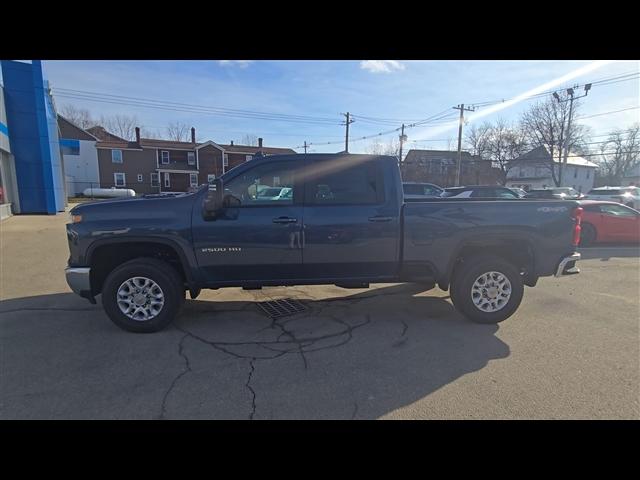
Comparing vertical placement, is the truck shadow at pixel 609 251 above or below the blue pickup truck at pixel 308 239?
below

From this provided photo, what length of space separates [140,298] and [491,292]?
171 inches

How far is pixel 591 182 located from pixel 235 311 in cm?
8329

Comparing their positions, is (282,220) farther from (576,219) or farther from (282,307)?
(576,219)

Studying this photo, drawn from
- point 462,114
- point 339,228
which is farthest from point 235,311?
point 462,114

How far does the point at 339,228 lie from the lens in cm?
417

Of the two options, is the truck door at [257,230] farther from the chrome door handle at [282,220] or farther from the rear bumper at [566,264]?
the rear bumper at [566,264]

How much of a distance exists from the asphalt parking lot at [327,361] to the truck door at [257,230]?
0.75 meters

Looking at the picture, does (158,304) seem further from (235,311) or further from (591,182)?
(591,182)

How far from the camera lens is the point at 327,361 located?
3.45 meters

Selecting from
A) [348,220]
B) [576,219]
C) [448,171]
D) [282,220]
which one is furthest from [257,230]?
[448,171]

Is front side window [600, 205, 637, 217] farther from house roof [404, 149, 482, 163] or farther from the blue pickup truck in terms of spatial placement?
house roof [404, 149, 482, 163]

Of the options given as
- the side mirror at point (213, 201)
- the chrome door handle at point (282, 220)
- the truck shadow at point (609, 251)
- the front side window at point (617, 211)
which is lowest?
the truck shadow at point (609, 251)

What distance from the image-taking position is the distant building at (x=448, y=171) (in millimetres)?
53875

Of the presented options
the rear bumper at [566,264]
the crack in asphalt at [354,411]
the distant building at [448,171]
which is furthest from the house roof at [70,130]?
the rear bumper at [566,264]
